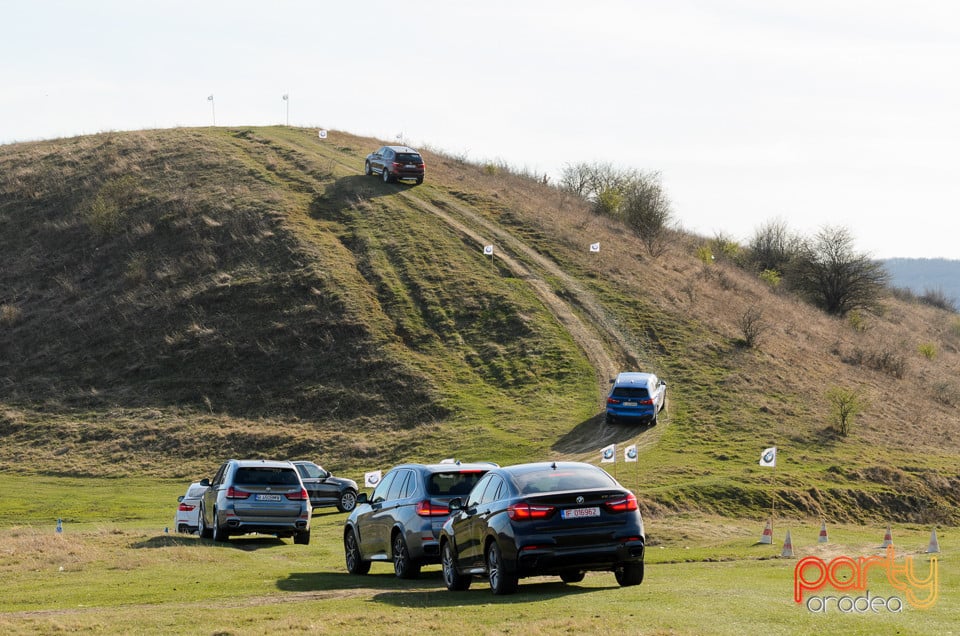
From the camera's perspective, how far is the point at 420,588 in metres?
16.5

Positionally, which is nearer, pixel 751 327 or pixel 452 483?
pixel 452 483

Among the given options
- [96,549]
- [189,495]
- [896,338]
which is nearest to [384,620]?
[96,549]

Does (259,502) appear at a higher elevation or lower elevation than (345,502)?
higher

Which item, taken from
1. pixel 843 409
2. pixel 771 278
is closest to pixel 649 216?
pixel 771 278

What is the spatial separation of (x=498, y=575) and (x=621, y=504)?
1.86m

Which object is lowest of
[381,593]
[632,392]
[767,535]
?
[767,535]

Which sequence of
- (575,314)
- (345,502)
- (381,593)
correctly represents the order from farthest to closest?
(575,314)
(345,502)
(381,593)

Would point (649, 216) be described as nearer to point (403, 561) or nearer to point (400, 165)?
point (400, 165)

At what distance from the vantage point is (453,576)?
15836 mm

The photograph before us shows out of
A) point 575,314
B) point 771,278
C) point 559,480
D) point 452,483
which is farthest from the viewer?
point 771,278

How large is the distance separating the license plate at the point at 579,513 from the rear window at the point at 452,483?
3228 millimetres

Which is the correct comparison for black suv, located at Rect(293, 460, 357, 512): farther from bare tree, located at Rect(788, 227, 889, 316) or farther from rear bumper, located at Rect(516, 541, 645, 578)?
bare tree, located at Rect(788, 227, 889, 316)

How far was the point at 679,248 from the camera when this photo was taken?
84062 mm

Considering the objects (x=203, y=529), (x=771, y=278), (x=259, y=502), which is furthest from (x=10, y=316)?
(x=771, y=278)
